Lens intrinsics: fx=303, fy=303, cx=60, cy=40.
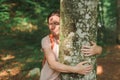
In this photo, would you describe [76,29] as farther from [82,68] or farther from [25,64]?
[25,64]

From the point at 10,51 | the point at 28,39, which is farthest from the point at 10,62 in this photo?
the point at 28,39

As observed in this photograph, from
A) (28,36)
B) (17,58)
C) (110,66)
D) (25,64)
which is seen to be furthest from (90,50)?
(28,36)

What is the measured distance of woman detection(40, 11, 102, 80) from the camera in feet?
9.71

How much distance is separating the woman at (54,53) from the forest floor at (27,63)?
4510 mm

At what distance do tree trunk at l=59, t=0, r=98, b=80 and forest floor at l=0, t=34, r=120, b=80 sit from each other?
190 inches

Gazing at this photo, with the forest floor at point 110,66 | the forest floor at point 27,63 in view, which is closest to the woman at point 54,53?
the forest floor at point 27,63

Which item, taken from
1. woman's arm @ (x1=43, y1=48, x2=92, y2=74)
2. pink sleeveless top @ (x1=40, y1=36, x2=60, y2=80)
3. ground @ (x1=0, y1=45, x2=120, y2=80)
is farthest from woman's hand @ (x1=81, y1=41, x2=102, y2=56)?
ground @ (x1=0, y1=45, x2=120, y2=80)

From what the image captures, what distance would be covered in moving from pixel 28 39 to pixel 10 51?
52.9 inches

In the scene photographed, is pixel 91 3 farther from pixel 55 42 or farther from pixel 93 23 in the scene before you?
pixel 55 42

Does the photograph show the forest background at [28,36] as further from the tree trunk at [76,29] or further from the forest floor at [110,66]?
the tree trunk at [76,29]

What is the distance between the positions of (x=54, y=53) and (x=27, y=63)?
18.4 ft

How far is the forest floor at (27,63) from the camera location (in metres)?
7.95

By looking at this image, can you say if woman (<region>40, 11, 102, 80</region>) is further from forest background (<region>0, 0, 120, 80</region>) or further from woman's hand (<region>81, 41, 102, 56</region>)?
forest background (<region>0, 0, 120, 80</region>)

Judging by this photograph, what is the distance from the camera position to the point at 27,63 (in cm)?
876
